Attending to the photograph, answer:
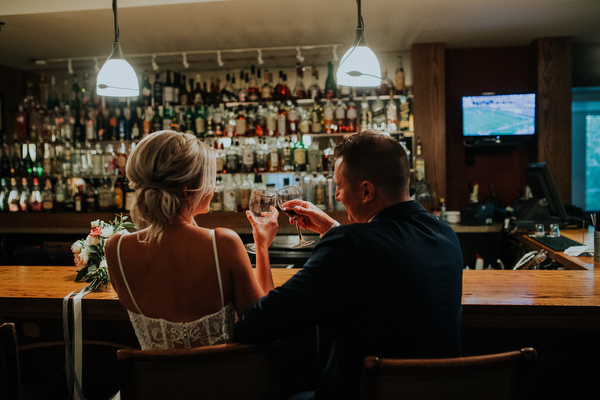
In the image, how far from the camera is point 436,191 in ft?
14.0

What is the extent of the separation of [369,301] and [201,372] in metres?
0.39

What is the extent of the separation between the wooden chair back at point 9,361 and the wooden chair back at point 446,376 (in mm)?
799

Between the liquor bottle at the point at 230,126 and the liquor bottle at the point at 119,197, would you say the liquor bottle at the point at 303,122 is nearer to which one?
the liquor bottle at the point at 230,126

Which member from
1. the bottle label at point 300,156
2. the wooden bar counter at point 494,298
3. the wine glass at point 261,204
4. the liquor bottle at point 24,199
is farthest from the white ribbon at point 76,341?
the liquor bottle at point 24,199

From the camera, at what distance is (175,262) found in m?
1.14

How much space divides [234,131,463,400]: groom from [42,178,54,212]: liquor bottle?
13.5ft

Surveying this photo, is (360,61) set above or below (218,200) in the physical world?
above

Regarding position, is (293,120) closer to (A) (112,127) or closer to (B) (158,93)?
(B) (158,93)

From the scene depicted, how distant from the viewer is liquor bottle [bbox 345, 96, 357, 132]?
4188 mm

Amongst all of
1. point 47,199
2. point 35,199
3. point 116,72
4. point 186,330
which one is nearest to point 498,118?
point 116,72

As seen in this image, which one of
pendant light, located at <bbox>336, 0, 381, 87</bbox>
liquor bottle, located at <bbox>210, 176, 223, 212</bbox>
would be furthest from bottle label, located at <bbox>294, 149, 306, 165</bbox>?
pendant light, located at <bbox>336, 0, 381, 87</bbox>

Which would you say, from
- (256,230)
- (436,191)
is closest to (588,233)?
(436,191)

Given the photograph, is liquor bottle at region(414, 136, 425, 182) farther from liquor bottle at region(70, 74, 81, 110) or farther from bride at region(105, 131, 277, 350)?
liquor bottle at region(70, 74, 81, 110)

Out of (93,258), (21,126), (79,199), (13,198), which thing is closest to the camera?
(93,258)
